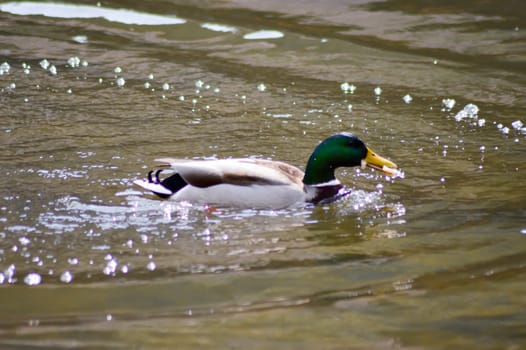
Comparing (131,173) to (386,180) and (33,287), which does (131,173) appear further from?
(33,287)

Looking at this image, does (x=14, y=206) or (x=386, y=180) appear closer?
(x=14, y=206)

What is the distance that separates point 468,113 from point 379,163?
2.61m

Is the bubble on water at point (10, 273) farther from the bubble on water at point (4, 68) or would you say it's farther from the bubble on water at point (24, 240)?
the bubble on water at point (4, 68)

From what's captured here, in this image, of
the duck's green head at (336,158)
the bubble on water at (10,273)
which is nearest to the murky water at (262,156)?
the bubble on water at (10,273)

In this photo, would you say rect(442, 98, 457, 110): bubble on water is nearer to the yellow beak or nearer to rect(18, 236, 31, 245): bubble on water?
the yellow beak

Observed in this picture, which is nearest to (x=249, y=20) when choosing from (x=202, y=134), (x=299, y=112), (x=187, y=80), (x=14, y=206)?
(x=187, y=80)

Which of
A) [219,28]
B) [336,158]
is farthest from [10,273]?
[219,28]

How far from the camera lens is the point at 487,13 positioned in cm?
1351

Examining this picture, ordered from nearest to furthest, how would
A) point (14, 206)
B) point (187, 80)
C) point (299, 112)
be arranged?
point (14, 206) < point (299, 112) < point (187, 80)

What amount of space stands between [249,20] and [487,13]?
300 centimetres

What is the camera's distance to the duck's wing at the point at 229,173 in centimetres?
702

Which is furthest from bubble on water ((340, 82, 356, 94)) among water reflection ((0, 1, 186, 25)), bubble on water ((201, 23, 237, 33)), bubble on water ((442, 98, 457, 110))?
water reflection ((0, 1, 186, 25))

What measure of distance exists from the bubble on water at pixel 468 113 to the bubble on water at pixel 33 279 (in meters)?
4.97

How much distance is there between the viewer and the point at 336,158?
7.36m
